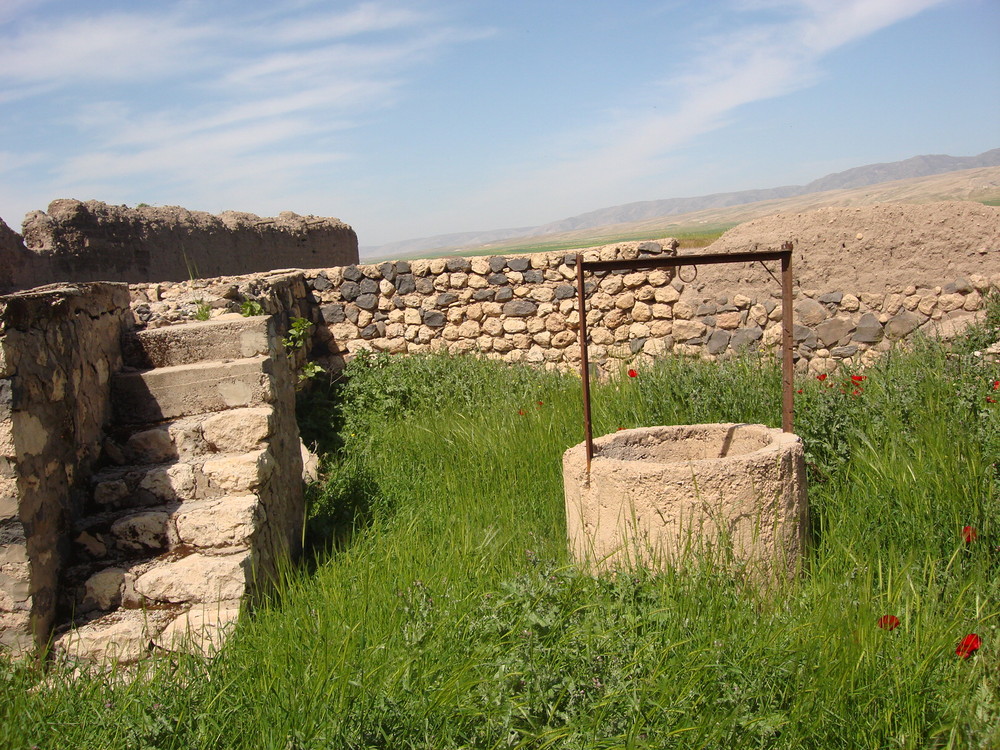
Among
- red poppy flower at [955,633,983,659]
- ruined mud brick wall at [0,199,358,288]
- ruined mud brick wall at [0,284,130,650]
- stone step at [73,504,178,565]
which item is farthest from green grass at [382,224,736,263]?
red poppy flower at [955,633,983,659]

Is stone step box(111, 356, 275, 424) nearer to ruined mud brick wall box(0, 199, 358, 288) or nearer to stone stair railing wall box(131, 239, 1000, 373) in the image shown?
stone stair railing wall box(131, 239, 1000, 373)

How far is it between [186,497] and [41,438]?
67cm

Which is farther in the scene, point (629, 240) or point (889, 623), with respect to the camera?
point (629, 240)

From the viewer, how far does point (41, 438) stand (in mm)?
3008

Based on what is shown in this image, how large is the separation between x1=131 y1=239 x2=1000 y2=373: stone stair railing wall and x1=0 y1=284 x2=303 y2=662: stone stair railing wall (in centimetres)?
172

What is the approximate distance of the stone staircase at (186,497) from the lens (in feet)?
9.82

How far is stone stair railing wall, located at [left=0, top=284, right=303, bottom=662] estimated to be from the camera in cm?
286

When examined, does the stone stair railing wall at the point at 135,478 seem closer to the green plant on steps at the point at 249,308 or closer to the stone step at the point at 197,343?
the stone step at the point at 197,343

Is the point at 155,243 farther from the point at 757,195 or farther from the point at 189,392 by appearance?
the point at 757,195

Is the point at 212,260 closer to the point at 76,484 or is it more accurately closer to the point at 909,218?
the point at 76,484

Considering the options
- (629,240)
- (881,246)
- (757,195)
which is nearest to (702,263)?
(881,246)

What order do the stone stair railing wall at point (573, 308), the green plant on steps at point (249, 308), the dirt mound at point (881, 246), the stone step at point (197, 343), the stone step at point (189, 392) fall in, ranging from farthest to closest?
the stone stair railing wall at point (573, 308) < the dirt mound at point (881, 246) < the green plant on steps at point (249, 308) < the stone step at point (197, 343) < the stone step at point (189, 392)

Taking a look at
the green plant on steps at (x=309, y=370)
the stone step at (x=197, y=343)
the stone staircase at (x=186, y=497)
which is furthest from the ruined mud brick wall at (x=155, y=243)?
the stone staircase at (x=186, y=497)

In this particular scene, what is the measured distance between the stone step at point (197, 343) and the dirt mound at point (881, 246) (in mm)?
4577
